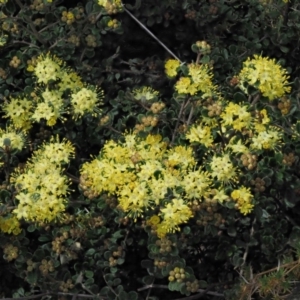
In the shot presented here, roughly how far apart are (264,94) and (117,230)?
73 cm

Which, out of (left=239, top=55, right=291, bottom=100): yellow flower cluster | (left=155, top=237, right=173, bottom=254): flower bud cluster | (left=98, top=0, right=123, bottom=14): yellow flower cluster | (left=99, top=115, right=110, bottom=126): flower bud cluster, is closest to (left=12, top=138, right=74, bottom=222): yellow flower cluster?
(left=99, top=115, right=110, bottom=126): flower bud cluster

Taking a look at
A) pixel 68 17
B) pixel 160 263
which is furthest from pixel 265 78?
pixel 68 17

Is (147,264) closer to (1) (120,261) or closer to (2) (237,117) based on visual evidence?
(1) (120,261)

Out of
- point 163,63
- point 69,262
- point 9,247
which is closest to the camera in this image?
point 9,247

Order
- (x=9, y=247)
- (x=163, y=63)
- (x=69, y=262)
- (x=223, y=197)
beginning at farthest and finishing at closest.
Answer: (x=163, y=63) < (x=69, y=262) < (x=9, y=247) < (x=223, y=197)

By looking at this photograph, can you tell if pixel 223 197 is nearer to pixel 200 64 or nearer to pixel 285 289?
pixel 285 289

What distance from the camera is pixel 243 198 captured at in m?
2.12

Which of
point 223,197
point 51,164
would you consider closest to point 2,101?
point 51,164

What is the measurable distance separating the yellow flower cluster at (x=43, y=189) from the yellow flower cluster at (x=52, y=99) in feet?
0.59

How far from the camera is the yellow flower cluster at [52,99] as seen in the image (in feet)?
7.64

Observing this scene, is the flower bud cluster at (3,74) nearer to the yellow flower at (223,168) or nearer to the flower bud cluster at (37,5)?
the flower bud cluster at (37,5)

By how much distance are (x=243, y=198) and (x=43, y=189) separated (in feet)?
2.12

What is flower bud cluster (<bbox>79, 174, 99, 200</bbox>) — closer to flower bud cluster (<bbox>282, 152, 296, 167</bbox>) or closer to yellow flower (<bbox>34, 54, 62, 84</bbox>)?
yellow flower (<bbox>34, 54, 62, 84</bbox>)

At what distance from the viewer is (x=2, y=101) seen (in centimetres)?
250
